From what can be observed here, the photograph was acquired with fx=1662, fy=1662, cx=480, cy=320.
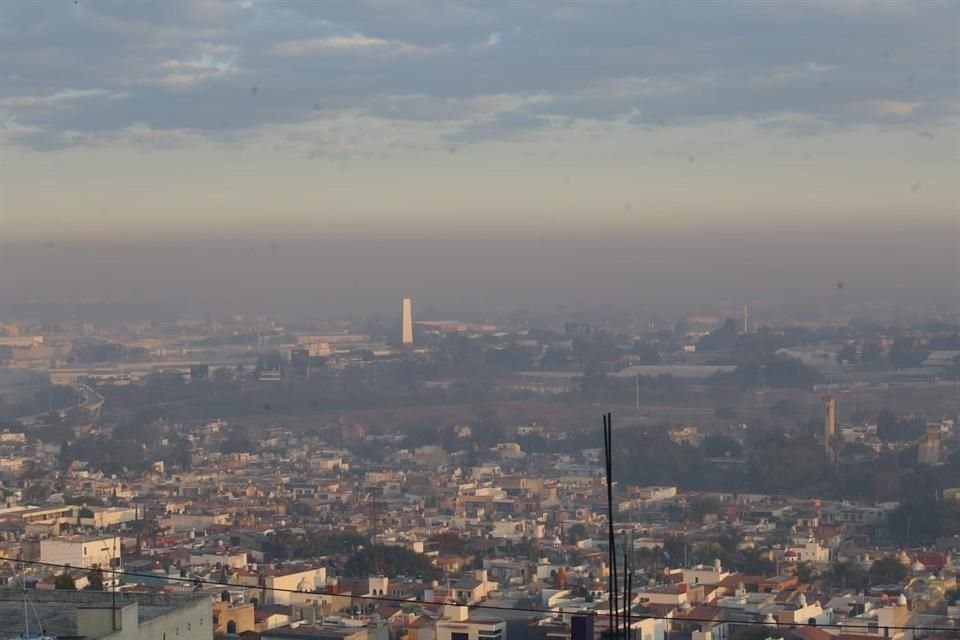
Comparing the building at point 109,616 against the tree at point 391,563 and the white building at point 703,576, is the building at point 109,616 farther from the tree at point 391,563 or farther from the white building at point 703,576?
the tree at point 391,563

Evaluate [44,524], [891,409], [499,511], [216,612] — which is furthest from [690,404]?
[216,612]

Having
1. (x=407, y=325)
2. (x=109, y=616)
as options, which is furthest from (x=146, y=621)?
(x=407, y=325)

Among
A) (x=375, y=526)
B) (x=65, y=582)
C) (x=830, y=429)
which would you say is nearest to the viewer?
(x=65, y=582)

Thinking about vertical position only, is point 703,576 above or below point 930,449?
below

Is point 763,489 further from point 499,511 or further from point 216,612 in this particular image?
point 216,612

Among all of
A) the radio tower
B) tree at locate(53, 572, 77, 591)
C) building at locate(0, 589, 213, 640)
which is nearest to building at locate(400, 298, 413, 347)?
the radio tower

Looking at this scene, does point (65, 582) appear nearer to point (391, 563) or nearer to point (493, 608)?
point (493, 608)

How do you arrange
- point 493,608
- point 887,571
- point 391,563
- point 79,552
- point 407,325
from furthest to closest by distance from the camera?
point 407,325
point 391,563
point 887,571
point 79,552
point 493,608
